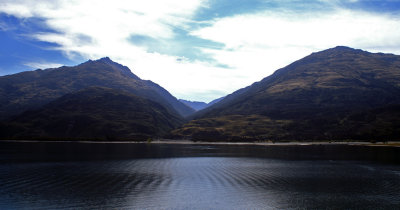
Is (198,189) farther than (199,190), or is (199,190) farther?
(198,189)

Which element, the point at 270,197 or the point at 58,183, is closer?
the point at 270,197

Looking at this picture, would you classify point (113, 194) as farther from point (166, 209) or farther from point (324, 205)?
point (324, 205)

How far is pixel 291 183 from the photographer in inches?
2386

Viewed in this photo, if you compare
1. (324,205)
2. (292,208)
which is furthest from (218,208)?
(324,205)

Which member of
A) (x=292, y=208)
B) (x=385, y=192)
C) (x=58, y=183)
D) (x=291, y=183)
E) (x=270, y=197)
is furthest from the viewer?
(x=291, y=183)

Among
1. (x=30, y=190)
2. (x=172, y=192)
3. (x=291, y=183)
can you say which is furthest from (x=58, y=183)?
(x=291, y=183)

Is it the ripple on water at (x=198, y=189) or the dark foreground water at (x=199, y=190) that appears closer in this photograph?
the dark foreground water at (x=199, y=190)

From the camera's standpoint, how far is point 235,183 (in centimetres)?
5969

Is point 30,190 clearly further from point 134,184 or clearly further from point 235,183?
point 235,183

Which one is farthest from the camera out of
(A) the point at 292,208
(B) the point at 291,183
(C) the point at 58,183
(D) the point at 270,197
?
(B) the point at 291,183

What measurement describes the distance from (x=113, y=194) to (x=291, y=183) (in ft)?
112

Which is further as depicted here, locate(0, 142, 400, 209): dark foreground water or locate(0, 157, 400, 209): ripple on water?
locate(0, 157, 400, 209): ripple on water

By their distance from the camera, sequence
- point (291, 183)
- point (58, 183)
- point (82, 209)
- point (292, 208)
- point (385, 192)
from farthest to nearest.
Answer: point (291, 183), point (58, 183), point (385, 192), point (292, 208), point (82, 209)

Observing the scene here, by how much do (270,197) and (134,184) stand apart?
81.9 feet
